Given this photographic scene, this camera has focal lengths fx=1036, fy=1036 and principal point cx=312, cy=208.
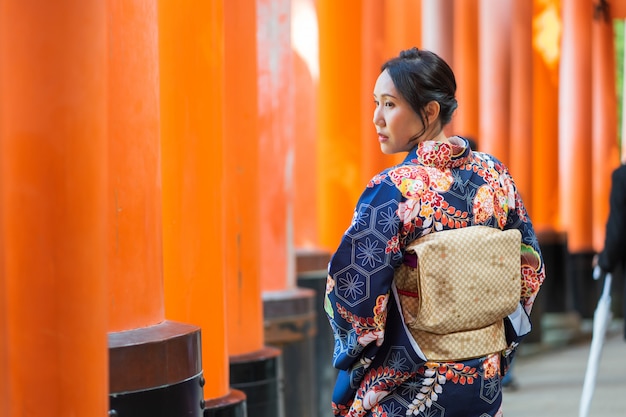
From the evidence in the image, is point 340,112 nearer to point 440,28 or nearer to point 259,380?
point 440,28

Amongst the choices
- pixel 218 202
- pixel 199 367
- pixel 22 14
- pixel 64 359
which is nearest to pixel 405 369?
pixel 64 359

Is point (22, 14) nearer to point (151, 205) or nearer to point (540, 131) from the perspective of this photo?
point (151, 205)

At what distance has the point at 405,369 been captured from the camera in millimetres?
2361

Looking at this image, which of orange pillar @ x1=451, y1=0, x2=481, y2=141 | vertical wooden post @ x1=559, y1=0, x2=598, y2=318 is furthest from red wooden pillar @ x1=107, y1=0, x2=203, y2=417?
vertical wooden post @ x1=559, y1=0, x2=598, y2=318

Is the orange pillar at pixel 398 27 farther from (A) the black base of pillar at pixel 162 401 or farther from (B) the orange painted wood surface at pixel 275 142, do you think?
(A) the black base of pillar at pixel 162 401

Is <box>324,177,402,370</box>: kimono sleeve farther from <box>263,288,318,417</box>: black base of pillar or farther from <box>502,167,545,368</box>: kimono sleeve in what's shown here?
<box>263,288,318,417</box>: black base of pillar

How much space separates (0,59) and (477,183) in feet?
3.76

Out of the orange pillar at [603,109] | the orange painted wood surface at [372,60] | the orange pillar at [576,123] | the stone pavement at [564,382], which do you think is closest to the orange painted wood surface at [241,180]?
the orange painted wood surface at [372,60]

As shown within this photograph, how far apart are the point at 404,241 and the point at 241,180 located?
78.8 inches

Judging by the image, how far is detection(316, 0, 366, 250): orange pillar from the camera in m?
6.30

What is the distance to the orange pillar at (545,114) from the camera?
933cm

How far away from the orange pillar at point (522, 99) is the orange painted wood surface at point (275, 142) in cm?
426

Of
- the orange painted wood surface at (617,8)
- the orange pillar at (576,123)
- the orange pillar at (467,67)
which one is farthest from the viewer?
the orange painted wood surface at (617,8)

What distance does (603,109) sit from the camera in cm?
1109
